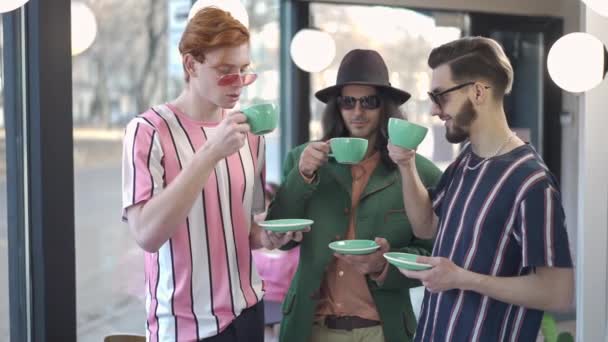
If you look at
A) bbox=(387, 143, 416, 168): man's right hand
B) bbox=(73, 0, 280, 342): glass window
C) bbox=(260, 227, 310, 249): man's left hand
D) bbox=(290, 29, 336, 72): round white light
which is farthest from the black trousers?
bbox=(290, 29, 336, 72): round white light

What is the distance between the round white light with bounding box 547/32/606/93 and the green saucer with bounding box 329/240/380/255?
1362 mm

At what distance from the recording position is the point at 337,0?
4648mm

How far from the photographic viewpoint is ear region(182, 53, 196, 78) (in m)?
1.71

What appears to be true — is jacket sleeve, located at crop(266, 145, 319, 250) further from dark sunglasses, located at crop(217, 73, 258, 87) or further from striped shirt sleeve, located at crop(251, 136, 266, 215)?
dark sunglasses, located at crop(217, 73, 258, 87)

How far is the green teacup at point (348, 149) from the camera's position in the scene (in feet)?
6.32

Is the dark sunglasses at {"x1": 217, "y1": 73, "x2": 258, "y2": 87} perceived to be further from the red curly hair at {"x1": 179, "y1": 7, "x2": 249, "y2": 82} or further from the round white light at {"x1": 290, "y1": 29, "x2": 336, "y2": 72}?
the round white light at {"x1": 290, "y1": 29, "x2": 336, "y2": 72}

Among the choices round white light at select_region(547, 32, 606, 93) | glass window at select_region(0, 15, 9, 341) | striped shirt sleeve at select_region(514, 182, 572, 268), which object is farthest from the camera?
round white light at select_region(547, 32, 606, 93)

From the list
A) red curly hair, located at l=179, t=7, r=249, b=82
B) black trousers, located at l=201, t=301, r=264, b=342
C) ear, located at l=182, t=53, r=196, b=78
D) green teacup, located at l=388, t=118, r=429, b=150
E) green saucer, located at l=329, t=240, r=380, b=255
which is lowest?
black trousers, located at l=201, t=301, r=264, b=342

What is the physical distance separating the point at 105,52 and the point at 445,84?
115 inches

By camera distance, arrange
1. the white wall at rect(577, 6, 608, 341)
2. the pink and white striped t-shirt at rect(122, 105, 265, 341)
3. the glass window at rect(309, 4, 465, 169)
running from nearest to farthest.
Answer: the pink and white striped t-shirt at rect(122, 105, 265, 341)
the white wall at rect(577, 6, 608, 341)
the glass window at rect(309, 4, 465, 169)

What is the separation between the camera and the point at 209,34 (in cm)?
168

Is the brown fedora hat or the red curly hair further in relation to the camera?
the brown fedora hat

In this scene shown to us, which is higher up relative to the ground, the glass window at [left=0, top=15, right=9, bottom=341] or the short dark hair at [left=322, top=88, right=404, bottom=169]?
the short dark hair at [left=322, top=88, right=404, bottom=169]

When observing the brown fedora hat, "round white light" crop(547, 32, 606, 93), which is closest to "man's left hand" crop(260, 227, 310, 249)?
the brown fedora hat
